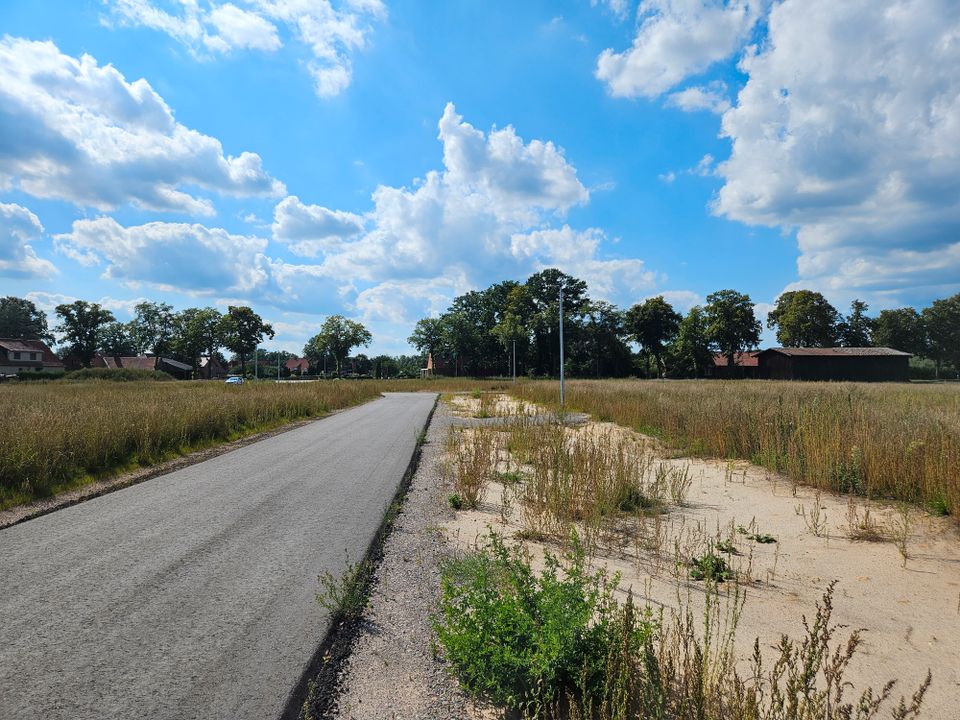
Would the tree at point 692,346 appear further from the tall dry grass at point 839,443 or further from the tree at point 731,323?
the tall dry grass at point 839,443

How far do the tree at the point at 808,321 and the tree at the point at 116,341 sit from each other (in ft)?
389

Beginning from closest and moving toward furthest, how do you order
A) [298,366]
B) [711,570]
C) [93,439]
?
[711,570], [93,439], [298,366]

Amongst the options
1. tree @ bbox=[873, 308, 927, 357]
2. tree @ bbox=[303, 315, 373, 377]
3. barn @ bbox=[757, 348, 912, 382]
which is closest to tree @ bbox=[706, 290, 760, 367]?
barn @ bbox=[757, 348, 912, 382]

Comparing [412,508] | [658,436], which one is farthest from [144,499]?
[658,436]

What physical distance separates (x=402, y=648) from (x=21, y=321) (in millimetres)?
128077

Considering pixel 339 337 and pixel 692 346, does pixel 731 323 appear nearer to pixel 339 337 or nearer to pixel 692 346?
pixel 692 346

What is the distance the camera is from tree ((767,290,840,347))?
73.0 meters

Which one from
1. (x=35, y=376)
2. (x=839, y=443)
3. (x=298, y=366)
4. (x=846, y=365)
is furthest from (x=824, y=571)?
(x=298, y=366)

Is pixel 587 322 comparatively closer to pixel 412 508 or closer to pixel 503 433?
pixel 503 433

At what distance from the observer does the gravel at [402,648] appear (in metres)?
2.83

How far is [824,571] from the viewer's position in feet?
16.4

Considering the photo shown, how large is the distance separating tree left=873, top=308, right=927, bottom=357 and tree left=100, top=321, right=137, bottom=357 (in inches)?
5413

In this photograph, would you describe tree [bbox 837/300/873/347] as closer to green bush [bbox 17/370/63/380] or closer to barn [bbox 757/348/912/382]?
barn [bbox 757/348/912/382]

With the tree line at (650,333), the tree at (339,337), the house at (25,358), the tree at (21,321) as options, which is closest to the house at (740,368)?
the tree line at (650,333)
